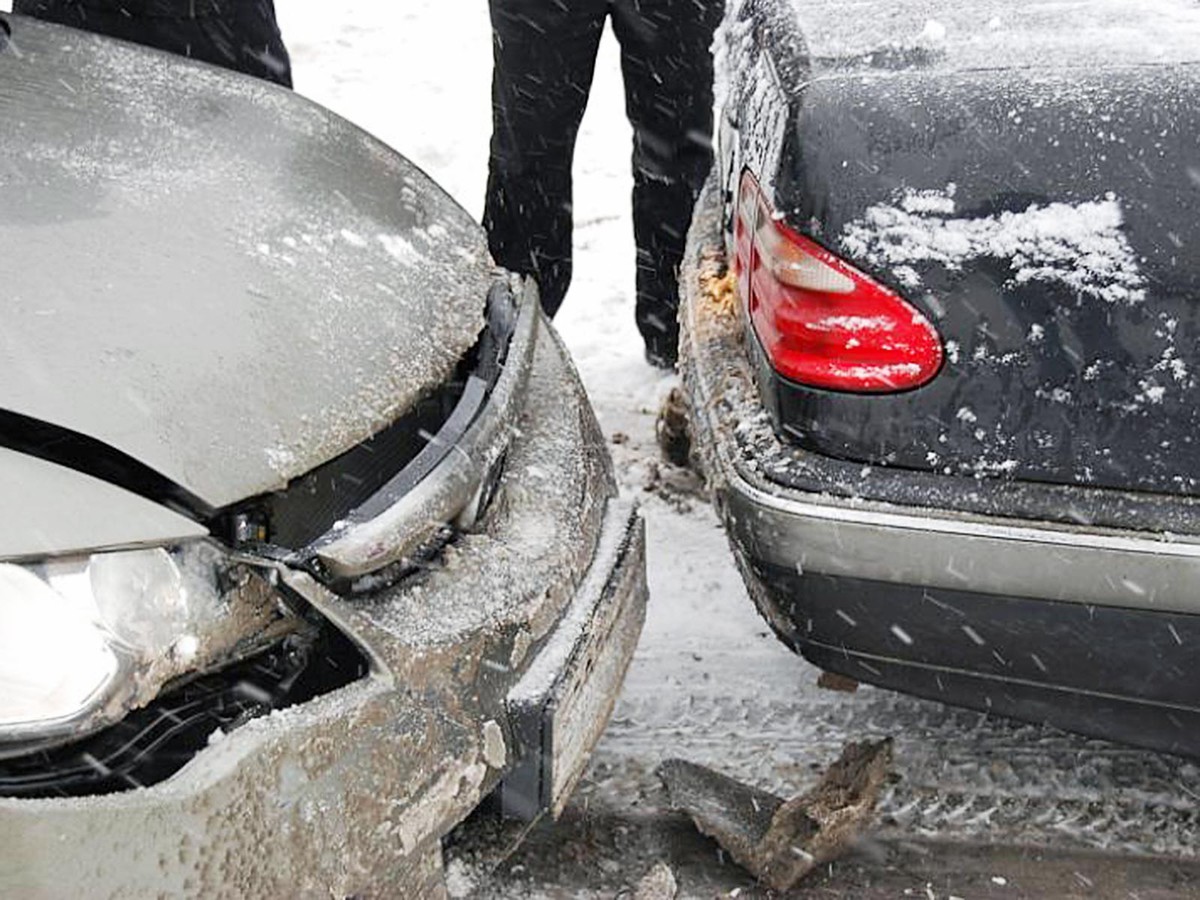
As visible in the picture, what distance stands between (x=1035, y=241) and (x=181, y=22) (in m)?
2.57

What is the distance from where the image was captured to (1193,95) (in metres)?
1.79

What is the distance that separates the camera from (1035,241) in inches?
70.9

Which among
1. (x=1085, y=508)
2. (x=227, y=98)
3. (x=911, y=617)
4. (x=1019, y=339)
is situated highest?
(x=227, y=98)

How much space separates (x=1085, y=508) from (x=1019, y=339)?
0.24 m

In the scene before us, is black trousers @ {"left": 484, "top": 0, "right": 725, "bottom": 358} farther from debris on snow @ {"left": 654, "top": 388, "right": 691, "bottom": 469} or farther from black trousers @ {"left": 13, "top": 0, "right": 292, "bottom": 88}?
black trousers @ {"left": 13, "top": 0, "right": 292, "bottom": 88}

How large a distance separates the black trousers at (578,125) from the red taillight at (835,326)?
1764 mm

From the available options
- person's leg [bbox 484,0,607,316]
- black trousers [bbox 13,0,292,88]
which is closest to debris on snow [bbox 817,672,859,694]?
person's leg [bbox 484,0,607,316]

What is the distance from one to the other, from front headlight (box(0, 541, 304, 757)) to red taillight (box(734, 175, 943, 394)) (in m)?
0.80

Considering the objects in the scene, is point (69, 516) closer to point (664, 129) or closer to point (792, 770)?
point (792, 770)

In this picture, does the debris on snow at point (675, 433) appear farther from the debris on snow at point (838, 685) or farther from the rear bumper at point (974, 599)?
the rear bumper at point (974, 599)

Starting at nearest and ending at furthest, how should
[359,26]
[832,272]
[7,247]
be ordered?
[7,247], [832,272], [359,26]

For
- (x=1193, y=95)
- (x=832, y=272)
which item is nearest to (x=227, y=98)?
(x=832, y=272)

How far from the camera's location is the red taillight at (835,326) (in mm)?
1865

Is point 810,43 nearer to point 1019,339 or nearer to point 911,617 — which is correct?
point 1019,339
